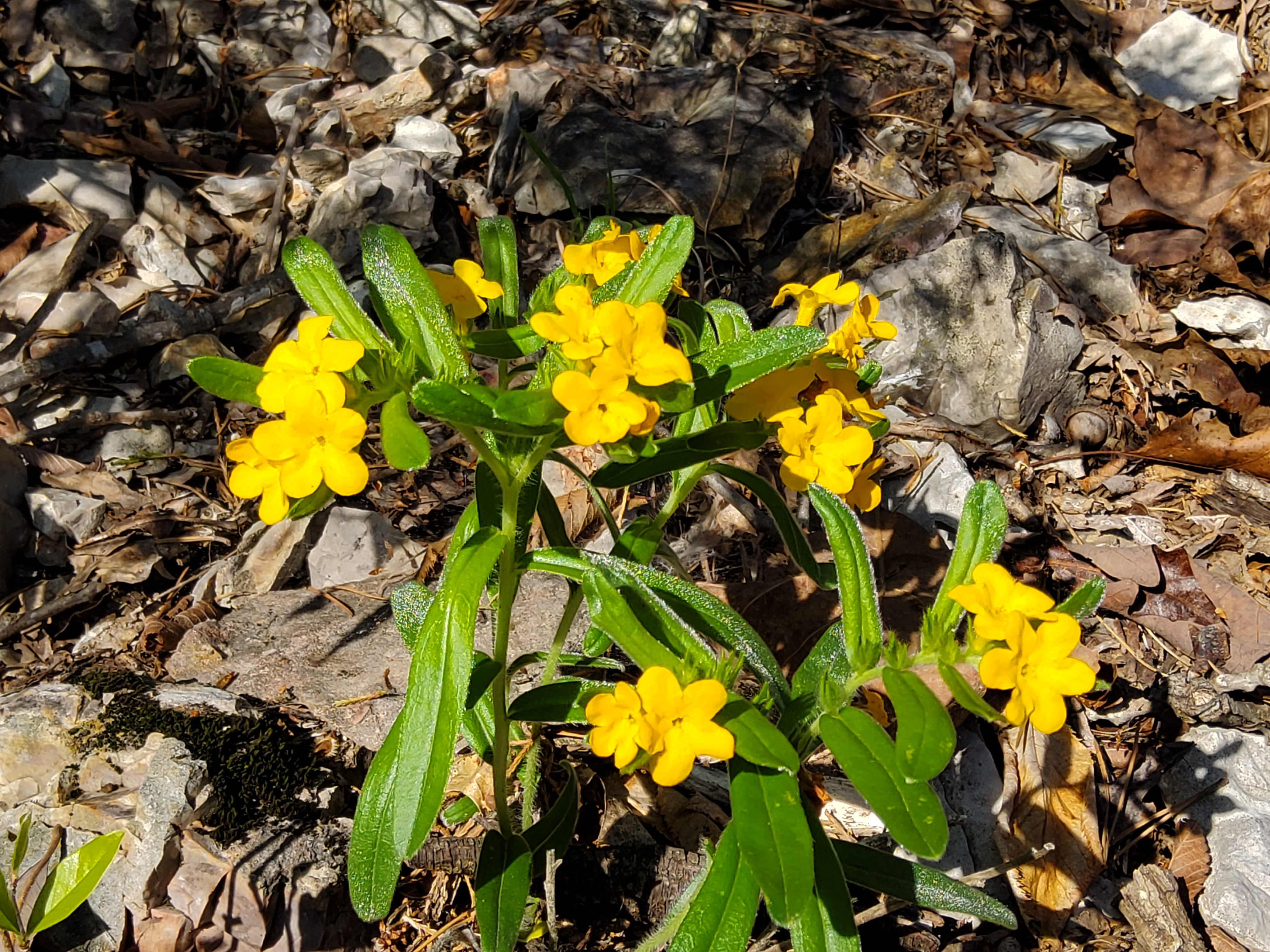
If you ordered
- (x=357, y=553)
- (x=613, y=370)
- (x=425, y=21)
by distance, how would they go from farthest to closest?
(x=425, y=21), (x=357, y=553), (x=613, y=370)

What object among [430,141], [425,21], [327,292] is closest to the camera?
[327,292]

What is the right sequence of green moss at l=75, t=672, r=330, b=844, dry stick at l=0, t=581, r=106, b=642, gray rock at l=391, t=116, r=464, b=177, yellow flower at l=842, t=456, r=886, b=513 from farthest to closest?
1. gray rock at l=391, t=116, r=464, b=177
2. dry stick at l=0, t=581, r=106, b=642
3. green moss at l=75, t=672, r=330, b=844
4. yellow flower at l=842, t=456, r=886, b=513

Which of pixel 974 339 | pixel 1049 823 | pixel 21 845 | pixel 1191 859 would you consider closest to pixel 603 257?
pixel 21 845

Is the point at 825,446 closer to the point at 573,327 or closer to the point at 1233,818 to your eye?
the point at 573,327

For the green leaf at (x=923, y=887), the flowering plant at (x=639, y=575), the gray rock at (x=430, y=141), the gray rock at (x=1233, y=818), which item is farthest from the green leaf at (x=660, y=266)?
the gray rock at (x=430, y=141)

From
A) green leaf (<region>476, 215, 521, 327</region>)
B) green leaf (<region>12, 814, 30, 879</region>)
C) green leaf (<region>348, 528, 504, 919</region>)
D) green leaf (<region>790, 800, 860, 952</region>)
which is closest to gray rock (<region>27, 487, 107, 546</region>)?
green leaf (<region>12, 814, 30, 879</region>)

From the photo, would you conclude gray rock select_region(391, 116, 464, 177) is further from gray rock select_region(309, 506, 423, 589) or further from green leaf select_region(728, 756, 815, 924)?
green leaf select_region(728, 756, 815, 924)
